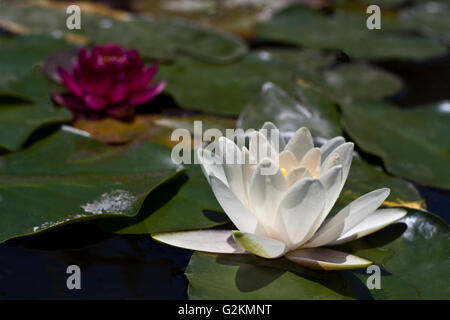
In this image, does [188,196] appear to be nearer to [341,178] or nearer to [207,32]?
[341,178]

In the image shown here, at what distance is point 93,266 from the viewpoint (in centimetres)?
132

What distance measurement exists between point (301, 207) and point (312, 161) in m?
0.14

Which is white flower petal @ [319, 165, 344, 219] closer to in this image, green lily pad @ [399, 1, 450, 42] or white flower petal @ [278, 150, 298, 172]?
white flower petal @ [278, 150, 298, 172]

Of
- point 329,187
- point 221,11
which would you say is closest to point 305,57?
point 221,11

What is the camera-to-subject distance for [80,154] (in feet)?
5.64

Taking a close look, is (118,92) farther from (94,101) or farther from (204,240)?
(204,240)

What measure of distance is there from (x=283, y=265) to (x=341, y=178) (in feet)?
0.81

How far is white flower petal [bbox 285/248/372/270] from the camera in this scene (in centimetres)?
121

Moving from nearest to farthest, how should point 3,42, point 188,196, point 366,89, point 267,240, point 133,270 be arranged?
point 267,240 < point 133,270 < point 188,196 < point 366,89 < point 3,42

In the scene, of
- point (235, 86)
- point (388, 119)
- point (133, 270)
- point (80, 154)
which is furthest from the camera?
point (235, 86)

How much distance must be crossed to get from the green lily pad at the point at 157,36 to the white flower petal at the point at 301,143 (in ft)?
4.35

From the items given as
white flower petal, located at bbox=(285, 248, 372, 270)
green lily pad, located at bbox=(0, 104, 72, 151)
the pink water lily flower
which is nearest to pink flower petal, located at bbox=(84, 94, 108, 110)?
the pink water lily flower
